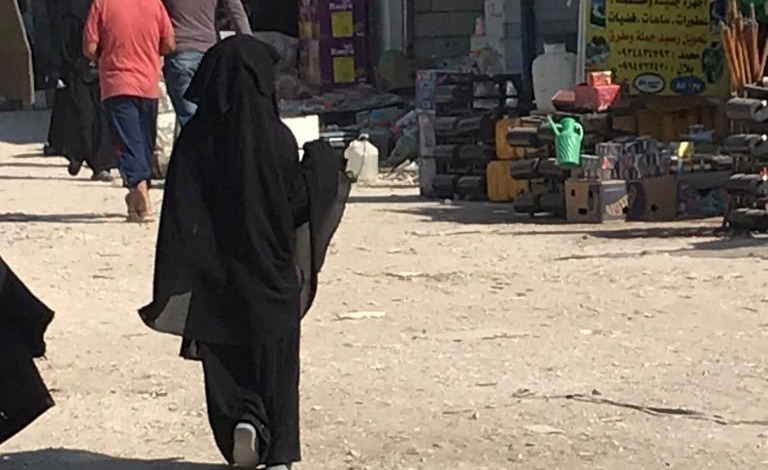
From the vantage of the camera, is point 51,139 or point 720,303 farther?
point 51,139

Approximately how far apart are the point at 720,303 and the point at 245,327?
3.43m

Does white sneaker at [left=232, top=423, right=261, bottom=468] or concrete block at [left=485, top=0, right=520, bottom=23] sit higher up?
concrete block at [left=485, top=0, right=520, bottom=23]

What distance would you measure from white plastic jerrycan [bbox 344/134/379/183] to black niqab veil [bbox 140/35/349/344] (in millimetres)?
9125

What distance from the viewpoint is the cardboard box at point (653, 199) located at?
1177 cm

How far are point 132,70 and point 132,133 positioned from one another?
41 centimetres

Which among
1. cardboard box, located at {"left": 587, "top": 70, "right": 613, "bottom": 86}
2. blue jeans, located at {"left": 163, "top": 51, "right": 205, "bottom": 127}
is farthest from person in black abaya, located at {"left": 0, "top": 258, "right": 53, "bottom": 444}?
cardboard box, located at {"left": 587, "top": 70, "right": 613, "bottom": 86}

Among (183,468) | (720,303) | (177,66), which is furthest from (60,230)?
(183,468)

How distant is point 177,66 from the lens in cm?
1227

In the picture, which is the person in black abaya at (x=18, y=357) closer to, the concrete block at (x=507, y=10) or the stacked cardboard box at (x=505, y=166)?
the stacked cardboard box at (x=505, y=166)

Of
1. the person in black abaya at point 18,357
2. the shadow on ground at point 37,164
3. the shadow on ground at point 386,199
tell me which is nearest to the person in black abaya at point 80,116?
the shadow on ground at point 37,164

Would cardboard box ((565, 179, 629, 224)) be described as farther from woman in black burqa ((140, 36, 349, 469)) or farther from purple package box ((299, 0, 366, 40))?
purple package box ((299, 0, 366, 40))

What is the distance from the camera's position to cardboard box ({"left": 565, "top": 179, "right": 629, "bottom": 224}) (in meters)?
11.7

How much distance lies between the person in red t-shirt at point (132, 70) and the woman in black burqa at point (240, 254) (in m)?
6.05

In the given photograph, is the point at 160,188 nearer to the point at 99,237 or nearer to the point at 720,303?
the point at 99,237
